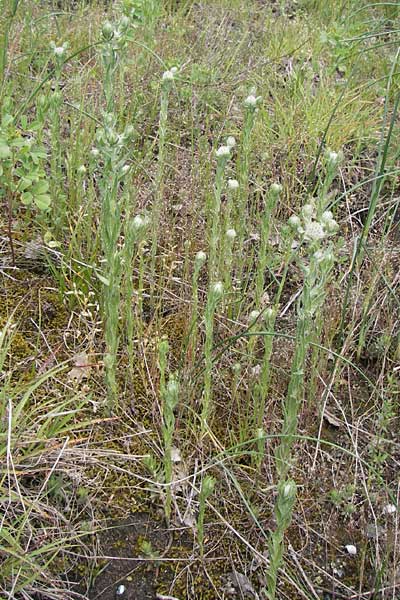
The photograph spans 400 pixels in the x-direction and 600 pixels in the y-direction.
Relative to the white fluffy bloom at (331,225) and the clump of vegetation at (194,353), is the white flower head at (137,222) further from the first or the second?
the white fluffy bloom at (331,225)

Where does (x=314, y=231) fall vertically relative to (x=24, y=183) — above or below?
above

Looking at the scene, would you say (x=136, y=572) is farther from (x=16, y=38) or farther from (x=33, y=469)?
(x=16, y=38)

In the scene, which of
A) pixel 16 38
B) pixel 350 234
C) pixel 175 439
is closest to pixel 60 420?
pixel 175 439

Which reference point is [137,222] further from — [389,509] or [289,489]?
[389,509]

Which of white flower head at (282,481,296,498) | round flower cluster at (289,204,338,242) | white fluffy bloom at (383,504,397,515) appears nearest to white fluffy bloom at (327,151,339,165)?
round flower cluster at (289,204,338,242)

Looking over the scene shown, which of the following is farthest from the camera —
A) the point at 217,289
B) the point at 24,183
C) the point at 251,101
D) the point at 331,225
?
the point at 24,183

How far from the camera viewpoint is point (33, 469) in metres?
1.78

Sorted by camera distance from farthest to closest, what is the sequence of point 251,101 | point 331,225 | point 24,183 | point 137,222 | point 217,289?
point 24,183 < point 251,101 < point 137,222 < point 217,289 < point 331,225

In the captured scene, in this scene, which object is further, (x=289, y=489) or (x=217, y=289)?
(x=217, y=289)

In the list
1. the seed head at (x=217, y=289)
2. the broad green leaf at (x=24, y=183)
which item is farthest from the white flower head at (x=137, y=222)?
the broad green leaf at (x=24, y=183)

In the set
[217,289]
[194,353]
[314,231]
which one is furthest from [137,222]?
[314,231]

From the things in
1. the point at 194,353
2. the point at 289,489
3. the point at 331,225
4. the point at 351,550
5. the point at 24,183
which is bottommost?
the point at 351,550

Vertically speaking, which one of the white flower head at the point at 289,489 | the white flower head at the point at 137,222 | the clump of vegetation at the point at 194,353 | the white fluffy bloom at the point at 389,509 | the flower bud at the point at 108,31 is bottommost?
the white fluffy bloom at the point at 389,509

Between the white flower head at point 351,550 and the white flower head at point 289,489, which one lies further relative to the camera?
the white flower head at point 351,550
